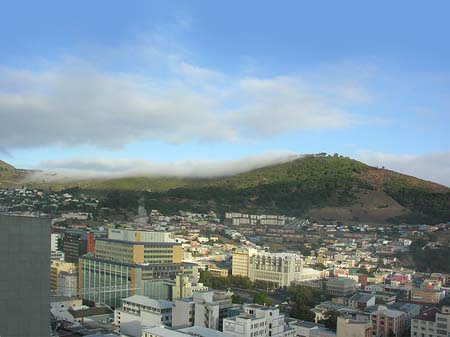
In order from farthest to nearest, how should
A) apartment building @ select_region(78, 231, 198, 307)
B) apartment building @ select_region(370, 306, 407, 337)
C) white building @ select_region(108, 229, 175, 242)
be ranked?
white building @ select_region(108, 229, 175, 242), apartment building @ select_region(78, 231, 198, 307), apartment building @ select_region(370, 306, 407, 337)

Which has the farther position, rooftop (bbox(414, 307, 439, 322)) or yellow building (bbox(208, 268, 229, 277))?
yellow building (bbox(208, 268, 229, 277))

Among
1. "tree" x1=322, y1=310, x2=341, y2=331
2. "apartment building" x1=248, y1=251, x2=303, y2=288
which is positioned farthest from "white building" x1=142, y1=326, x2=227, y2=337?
"apartment building" x1=248, y1=251, x2=303, y2=288

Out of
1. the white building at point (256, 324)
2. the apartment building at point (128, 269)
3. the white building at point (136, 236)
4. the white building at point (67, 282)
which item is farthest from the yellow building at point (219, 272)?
the white building at point (256, 324)

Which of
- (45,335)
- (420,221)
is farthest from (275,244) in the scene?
(45,335)

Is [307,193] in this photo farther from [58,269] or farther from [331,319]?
[331,319]

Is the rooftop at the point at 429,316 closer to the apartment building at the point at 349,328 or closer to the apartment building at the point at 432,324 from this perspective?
the apartment building at the point at 432,324

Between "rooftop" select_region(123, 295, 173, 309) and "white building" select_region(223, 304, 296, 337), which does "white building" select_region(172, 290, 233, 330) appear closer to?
"rooftop" select_region(123, 295, 173, 309)

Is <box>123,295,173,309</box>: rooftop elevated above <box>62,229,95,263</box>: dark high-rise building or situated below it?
below
